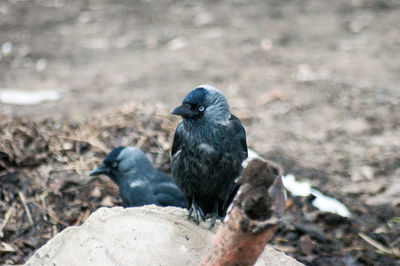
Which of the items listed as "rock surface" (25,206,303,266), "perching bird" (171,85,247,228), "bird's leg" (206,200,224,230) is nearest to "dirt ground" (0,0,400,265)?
"bird's leg" (206,200,224,230)

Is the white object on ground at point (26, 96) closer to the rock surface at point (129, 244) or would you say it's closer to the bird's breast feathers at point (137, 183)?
the bird's breast feathers at point (137, 183)

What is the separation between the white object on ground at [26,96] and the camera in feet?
26.9

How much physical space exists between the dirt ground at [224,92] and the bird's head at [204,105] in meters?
1.43

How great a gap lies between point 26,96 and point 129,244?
5539 millimetres

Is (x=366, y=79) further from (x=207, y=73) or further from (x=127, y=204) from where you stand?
(x=127, y=204)

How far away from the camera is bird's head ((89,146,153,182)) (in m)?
5.80

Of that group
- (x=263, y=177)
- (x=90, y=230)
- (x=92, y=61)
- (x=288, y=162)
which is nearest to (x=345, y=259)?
(x=288, y=162)

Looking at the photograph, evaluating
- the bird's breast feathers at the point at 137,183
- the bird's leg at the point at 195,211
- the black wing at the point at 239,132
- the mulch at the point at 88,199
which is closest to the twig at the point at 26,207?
the mulch at the point at 88,199

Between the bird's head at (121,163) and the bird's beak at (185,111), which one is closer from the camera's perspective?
the bird's beak at (185,111)

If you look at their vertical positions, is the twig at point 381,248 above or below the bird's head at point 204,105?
below

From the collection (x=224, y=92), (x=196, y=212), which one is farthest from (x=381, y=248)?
(x=224, y=92)

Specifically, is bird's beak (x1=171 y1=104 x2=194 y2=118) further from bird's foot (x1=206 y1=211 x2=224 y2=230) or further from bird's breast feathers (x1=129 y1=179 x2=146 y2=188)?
bird's breast feathers (x1=129 y1=179 x2=146 y2=188)

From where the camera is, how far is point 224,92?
836 cm

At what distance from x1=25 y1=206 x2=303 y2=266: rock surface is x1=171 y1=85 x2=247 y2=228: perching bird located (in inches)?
25.5
